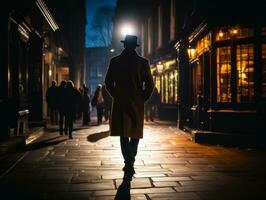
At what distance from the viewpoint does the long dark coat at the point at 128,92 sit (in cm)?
584

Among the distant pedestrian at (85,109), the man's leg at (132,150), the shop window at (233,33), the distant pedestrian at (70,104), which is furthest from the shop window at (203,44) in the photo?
the man's leg at (132,150)

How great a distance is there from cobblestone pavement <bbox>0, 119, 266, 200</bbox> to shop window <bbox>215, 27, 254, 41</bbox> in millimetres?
3149

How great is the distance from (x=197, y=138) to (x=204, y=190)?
5667 millimetres

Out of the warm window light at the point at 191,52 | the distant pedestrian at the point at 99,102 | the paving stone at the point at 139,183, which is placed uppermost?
the warm window light at the point at 191,52

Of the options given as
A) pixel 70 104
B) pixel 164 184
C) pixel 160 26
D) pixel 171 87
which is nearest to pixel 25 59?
pixel 70 104

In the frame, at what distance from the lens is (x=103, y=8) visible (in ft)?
167

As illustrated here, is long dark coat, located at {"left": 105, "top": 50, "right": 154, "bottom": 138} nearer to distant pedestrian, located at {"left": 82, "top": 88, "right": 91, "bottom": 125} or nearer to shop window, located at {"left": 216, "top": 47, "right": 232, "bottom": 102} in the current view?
shop window, located at {"left": 216, "top": 47, "right": 232, "bottom": 102}

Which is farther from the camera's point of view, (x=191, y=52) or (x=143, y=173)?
(x=191, y=52)

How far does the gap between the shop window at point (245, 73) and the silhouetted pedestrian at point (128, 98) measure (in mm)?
5454

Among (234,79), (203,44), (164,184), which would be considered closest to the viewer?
(164,184)

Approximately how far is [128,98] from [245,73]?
5840 millimetres

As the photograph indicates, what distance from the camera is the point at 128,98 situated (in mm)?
5859

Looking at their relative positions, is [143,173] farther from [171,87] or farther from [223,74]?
[171,87]

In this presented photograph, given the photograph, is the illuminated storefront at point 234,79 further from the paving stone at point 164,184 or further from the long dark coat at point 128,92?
the paving stone at point 164,184
